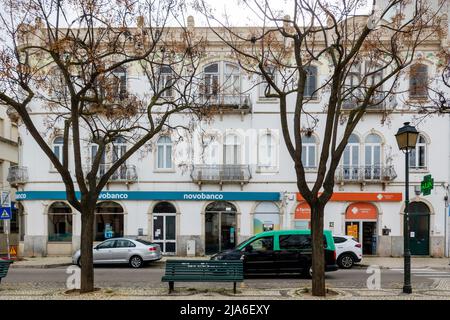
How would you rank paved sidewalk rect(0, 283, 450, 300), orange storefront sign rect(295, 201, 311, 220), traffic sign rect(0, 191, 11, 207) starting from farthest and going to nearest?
orange storefront sign rect(295, 201, 311, 220) < traffic sign rect(0, 191, 11, 207) < paved sidewalk rect(0, 283, 450, 300)

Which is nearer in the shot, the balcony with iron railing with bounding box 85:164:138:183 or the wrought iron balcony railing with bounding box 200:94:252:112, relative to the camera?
the wrought iron balcony railing with bounding box 200:94:252:112

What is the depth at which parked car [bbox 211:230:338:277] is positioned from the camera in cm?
1540

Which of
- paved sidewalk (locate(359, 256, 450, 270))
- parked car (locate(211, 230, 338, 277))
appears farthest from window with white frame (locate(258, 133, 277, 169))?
parked car (locate(211, 230, 338, 277))

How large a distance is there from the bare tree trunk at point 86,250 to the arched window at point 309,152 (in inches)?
590

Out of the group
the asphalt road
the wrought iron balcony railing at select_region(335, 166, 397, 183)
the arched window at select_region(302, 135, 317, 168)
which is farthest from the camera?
the arched window at select_region(302, 135, 317, 168)

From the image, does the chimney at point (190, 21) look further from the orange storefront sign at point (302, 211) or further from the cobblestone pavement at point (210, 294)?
the cobblestone pavement at point (210, 294)

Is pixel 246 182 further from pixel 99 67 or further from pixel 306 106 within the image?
pixel 99 67

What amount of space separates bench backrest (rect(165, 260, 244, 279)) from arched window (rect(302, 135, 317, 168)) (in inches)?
526

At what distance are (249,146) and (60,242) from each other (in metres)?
11.8

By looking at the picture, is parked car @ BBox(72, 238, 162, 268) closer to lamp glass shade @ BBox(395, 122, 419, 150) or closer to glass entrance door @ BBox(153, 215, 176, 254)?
glass entrance door @ BBox(153, 215, 176, 254)

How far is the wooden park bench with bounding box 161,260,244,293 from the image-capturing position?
11.7m

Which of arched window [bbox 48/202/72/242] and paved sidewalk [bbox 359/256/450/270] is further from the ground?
arched window [bbox 48/202/72/242]

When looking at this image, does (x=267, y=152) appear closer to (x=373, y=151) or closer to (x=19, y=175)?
(x=373, y=151)

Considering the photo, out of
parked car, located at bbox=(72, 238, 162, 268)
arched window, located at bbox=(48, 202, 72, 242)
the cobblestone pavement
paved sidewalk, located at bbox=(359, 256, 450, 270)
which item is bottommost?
paved sidewalk, located at bbox=(359, 256, 450, 270)
